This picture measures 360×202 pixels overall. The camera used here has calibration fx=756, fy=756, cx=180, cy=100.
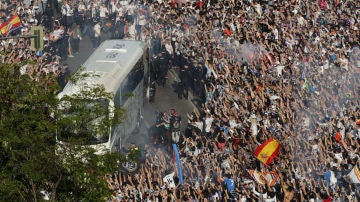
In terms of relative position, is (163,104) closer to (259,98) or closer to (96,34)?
(259,98)

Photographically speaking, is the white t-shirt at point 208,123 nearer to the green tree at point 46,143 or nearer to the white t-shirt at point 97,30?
the green tree at point 46,143

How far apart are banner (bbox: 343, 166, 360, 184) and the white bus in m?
6.32

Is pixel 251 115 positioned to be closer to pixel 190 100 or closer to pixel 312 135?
pixel 312 135

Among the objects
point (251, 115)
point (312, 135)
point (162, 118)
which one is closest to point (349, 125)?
point (312, 135)

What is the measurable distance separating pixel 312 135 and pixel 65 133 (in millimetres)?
9583

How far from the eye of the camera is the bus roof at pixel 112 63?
22109 mm

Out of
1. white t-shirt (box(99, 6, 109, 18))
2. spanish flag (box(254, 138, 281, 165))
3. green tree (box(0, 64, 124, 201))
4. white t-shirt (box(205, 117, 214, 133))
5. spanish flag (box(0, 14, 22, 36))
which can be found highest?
green tree (box(0, 64, 124, 201))

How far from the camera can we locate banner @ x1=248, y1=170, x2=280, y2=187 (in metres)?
18.5

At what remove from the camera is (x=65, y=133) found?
13922 mm

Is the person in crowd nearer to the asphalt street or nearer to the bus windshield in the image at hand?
the asphalt street

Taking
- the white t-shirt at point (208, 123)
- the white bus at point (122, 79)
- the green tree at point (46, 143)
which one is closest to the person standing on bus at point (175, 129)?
the white t-shirt at point (208, 123)

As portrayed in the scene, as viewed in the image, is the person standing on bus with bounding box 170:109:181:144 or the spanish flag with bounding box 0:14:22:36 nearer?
the person standing on bus with bounding box 170:109:181:144

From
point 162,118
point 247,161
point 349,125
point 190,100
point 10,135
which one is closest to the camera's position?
point 10,135

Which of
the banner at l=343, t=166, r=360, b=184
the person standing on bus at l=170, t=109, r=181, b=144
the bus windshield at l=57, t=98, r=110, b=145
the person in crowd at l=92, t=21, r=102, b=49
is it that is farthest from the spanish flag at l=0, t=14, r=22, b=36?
the bus windshield at l=57, t=98, r=110, b=145
